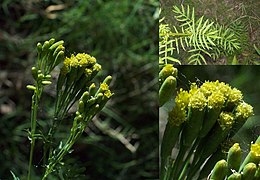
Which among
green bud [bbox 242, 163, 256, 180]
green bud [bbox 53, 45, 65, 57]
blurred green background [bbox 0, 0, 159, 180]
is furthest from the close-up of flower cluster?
blurred green background [bbox 0, 0, 159, 180]

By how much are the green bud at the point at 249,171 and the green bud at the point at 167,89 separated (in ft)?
0.81

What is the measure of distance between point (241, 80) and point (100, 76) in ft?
2.19

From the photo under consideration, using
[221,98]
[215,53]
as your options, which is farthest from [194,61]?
[221,98]

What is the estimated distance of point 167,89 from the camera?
1.21 m

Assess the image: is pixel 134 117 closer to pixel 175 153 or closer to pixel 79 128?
pixel 175 153

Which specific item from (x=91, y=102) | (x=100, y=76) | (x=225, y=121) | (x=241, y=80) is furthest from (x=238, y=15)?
(x=100, y=76)

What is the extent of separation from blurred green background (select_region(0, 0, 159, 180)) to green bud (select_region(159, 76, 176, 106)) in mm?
646

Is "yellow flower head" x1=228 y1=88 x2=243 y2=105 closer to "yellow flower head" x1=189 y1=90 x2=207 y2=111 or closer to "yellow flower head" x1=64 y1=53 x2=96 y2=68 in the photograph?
"yellow flower head" x1=189 y1=90 x2=207 y2=111

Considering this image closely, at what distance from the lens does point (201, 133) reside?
1122mm

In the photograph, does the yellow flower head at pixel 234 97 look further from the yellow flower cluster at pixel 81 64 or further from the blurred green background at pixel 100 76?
the blurred green background at pixel 100 76

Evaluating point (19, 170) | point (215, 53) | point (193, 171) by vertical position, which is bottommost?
point (19, 170)

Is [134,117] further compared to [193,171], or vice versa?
[134,117]

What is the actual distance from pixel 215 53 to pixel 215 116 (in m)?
0.20

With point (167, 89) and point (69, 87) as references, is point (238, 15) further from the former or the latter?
point (69, 87)
